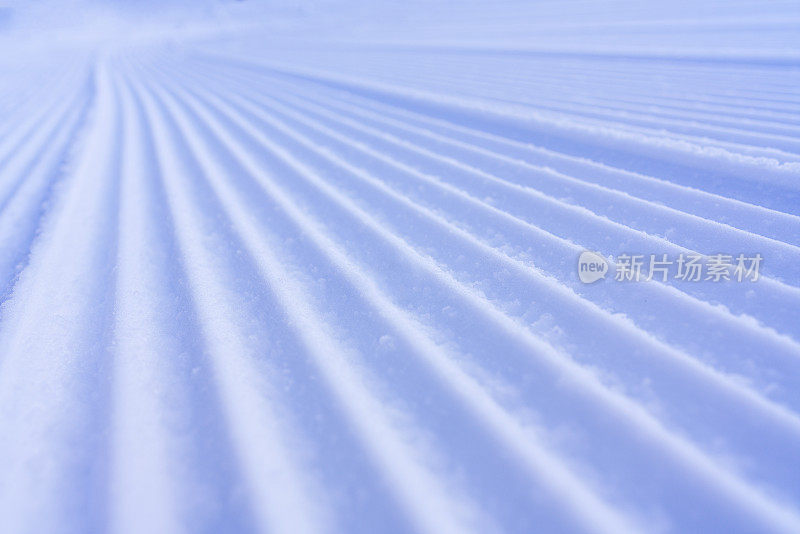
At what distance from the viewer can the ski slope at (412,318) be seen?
651mm

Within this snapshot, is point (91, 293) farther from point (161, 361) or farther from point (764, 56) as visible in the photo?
point (764, 56)

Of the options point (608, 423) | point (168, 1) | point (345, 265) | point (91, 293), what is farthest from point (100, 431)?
point (168, 1)

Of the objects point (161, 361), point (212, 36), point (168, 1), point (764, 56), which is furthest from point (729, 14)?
point (168, 1)

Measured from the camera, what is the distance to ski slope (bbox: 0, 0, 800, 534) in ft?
2.14

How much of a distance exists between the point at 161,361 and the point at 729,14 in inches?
171

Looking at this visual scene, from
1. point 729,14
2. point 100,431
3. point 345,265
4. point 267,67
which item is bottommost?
point 100,431

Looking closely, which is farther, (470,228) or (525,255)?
(470,228)

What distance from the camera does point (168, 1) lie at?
9.07 m

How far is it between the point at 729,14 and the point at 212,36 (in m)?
6.14

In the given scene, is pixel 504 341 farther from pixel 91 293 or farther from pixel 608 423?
pixel 91 293

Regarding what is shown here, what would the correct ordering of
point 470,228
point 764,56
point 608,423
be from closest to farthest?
point 608,423
point 470,228
point 764,56

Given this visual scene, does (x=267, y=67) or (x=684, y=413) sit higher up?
(x=267, y=67)

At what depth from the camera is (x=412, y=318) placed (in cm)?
96

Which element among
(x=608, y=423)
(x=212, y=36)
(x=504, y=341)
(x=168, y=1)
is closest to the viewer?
(x=608, y=423)
